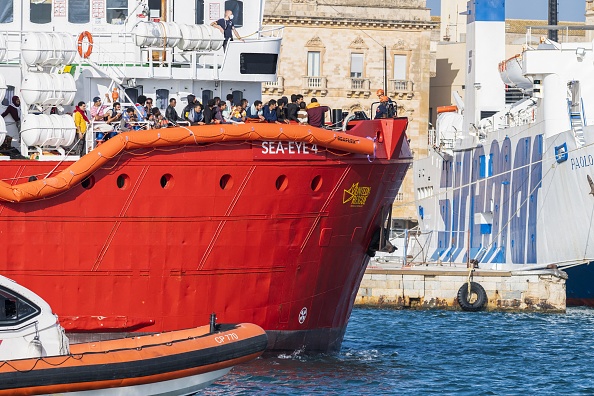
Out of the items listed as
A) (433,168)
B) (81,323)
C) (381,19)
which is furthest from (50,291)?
(381,19)

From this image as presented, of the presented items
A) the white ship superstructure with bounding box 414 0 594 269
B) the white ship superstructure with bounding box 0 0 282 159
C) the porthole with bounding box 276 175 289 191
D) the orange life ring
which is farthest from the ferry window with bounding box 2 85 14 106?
the white ship superstructure with bounding box 414 0 594 269

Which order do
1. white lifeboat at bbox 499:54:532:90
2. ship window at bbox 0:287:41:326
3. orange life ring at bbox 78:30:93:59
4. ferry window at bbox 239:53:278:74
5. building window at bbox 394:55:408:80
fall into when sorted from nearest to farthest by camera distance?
ship window at bbox 0:287:41:326, orange life ring at bbox 78:30:93:59, ferry window at bbox 239:53:278:74, white lifeboat at bbox 499:54:532:90, building window at bbox 394:55:408:80

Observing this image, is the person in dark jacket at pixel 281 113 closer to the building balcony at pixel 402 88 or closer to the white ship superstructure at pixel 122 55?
the white ship superstructure at pixel 122 55

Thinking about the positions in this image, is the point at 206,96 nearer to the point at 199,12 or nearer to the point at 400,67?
the point at 199,12

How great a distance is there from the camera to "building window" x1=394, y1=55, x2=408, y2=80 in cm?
8250

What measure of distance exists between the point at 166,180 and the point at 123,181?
0.71 metres

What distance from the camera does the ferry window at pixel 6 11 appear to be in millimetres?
29047

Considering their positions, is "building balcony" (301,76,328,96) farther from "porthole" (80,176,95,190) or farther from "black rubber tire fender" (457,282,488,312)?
"porthole" (80,176,95,190)

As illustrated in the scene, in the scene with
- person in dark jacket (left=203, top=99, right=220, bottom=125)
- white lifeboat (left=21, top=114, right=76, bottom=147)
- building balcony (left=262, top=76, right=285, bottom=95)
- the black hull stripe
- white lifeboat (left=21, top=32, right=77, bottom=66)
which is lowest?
the black hull stripe

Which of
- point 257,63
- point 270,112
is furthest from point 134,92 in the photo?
point 270,112

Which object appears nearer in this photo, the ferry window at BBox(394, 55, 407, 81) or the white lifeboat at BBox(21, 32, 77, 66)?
the white lifeboat at BBox(21, 32, 77, 66)

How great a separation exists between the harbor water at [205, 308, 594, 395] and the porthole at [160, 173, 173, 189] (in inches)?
132

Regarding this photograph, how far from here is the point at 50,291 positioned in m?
24.5

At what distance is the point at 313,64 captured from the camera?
82.1 m
